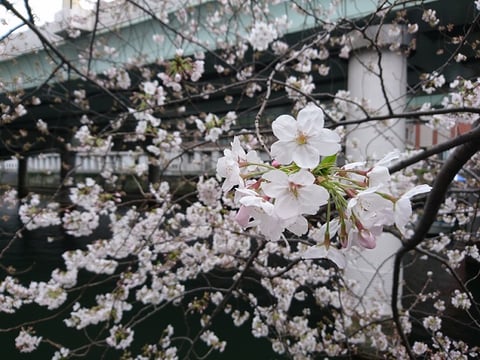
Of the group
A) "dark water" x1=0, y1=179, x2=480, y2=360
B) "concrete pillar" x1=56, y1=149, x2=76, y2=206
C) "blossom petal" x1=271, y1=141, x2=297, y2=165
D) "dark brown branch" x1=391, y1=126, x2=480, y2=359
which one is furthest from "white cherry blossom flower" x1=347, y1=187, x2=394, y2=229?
"dark water" x1=0, y1=179, x2=480, y2=360

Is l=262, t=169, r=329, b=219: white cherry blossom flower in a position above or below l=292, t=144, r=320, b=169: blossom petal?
below

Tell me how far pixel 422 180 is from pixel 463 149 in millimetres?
3571

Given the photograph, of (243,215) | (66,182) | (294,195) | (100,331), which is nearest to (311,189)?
(294,195)

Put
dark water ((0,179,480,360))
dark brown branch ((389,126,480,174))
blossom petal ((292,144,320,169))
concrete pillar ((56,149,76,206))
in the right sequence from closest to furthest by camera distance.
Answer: blossom petal ((292,144,320,169)) < dark brown branch ((389,126,480,174)) < concrete pillar ((56,149,76,206)) < dark water ((0,179,480,360))

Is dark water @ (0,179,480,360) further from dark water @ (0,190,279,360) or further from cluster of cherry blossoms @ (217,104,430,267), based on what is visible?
cluster of cherry blossoms @ (217,104,430,267)

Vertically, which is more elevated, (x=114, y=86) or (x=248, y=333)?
(x=114, y=86)

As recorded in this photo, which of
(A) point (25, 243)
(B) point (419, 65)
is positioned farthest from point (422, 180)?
(A) point (25, 243)

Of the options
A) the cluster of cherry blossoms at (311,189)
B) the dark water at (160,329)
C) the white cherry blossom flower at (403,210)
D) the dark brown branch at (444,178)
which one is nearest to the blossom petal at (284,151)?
the cluster of cherry blossoms at (311,189)

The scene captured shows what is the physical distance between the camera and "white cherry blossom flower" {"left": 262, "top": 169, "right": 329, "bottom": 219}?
708 mm

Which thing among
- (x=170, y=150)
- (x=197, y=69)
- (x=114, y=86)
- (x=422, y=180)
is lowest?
(x=422, y=180)

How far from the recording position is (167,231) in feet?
14.6

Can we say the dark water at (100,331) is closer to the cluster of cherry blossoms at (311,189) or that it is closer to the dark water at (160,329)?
the dark water at (160,329)

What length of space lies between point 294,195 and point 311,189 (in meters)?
0.03

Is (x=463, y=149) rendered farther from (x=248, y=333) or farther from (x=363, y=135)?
(x=248, y=333)
